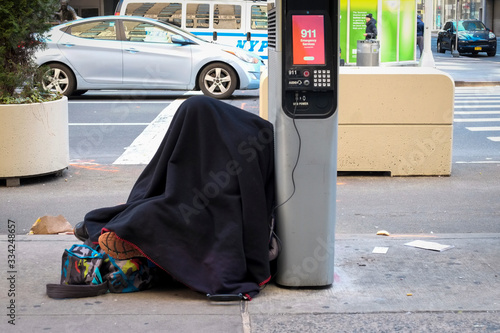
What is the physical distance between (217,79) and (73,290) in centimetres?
1127

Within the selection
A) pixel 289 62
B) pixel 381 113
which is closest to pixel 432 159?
pixel 381 113

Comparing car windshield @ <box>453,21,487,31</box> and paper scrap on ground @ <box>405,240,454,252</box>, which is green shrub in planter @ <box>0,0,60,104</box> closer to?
paper scrap on ground @ <box>405,240,454,252</box>

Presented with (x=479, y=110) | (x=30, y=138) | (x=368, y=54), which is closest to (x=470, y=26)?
(x=479, y=110)

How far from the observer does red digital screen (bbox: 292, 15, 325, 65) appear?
420 cm

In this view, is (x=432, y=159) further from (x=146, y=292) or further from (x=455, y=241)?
(x=146, y=292)

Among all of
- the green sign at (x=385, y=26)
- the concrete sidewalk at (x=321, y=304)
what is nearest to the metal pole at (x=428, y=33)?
the green sign at (x=385, y=26)

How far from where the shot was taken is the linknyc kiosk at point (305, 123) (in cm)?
422

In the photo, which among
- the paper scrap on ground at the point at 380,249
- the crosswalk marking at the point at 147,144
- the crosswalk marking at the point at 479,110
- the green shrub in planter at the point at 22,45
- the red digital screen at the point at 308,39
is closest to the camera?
the red digital screen at the point at 308,39

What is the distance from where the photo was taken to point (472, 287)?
4.50 meters

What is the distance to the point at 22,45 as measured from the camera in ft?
25.8

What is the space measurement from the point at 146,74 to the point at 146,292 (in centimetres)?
1113

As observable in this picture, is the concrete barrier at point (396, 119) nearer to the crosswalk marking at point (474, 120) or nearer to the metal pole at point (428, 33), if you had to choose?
the crosswalk marking at point (474, 120)

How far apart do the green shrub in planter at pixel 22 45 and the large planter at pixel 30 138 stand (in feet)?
0.59

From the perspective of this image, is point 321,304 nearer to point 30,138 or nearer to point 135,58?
point 30,138
